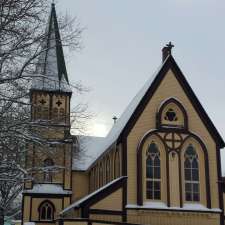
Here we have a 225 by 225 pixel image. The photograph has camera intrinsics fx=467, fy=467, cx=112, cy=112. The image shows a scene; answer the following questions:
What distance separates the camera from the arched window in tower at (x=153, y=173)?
95.6 feet

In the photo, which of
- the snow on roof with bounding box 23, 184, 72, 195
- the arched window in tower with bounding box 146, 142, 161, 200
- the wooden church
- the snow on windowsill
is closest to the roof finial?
the wooden church

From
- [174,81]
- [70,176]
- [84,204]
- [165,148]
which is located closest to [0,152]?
[84,204]

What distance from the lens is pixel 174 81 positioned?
31.5 metres

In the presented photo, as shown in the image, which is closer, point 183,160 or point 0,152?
point 0,152

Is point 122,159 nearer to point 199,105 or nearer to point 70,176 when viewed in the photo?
point 199,105

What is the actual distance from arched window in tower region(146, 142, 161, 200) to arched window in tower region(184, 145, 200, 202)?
6.08 feet

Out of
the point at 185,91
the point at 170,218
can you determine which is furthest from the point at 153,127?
the point at 170,218

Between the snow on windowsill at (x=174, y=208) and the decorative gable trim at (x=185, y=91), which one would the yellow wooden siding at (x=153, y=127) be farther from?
the snow on windowsill at (x=174, y=208)

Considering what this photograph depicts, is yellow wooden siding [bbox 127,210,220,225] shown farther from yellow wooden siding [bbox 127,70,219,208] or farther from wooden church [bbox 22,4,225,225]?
yellow wooden siding [bbox 127,70,219,208]

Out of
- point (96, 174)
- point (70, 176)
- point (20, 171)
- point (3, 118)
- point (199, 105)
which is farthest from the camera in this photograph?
point (70, 176)

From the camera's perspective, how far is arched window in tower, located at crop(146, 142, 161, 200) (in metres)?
29.1

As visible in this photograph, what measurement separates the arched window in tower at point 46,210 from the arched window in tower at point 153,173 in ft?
49.1

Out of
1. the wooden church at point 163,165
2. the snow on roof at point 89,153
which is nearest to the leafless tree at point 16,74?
the wooden church at point 163,165

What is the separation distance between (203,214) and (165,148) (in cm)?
472
